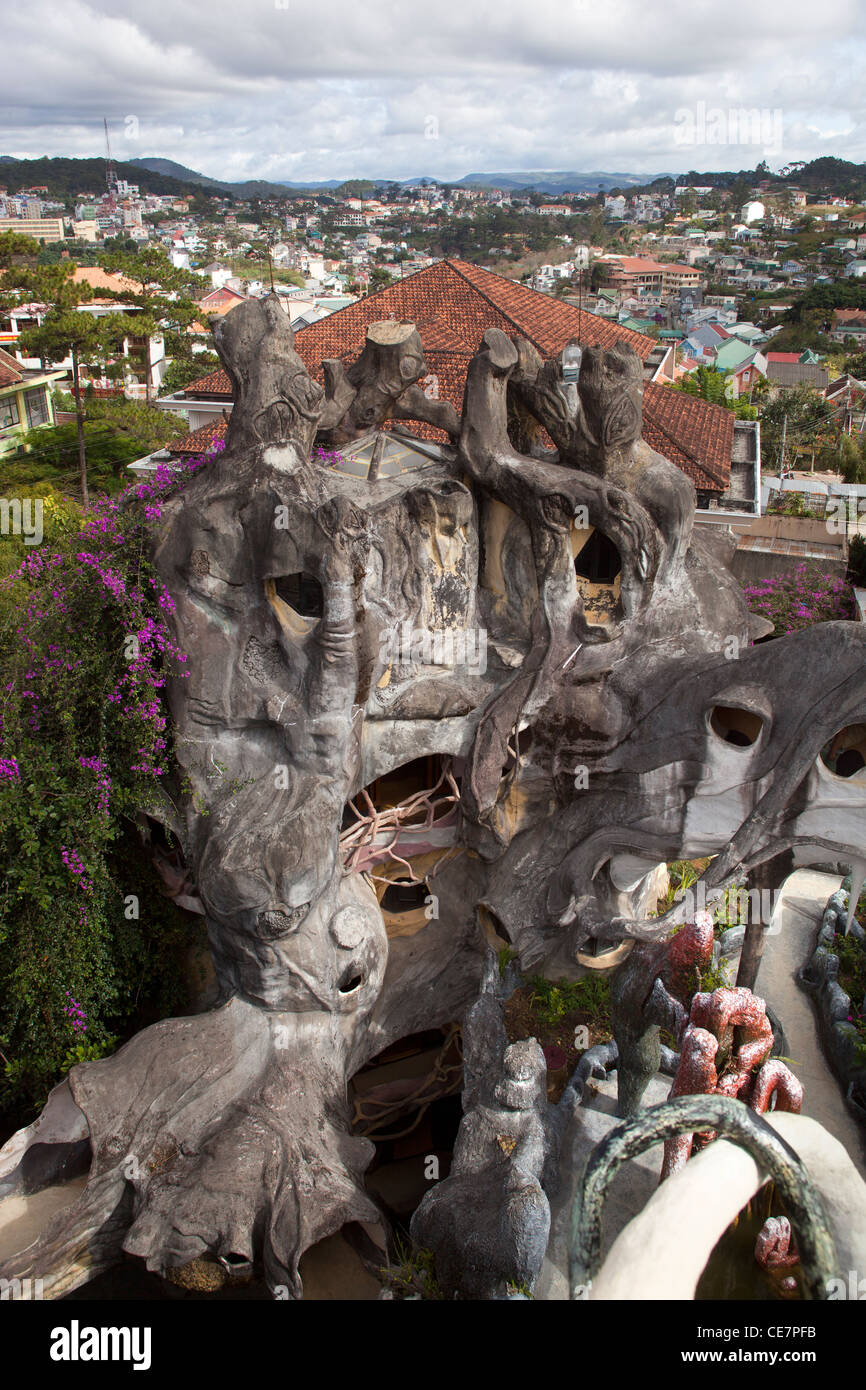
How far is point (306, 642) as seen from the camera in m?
11.0

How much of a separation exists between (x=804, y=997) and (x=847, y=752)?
14.5 ft

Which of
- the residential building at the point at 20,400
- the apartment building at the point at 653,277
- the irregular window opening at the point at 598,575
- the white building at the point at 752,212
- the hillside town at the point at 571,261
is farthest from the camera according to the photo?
the white building at the point at 752,212

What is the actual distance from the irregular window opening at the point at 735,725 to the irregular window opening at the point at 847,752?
2.25 feet

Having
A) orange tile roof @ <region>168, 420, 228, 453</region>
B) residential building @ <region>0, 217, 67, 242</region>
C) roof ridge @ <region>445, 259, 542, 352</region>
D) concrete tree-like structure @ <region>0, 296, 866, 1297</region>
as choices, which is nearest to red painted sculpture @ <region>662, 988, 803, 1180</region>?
concrete tree-like structure @ <region>0, 296, 866, 1297</region>

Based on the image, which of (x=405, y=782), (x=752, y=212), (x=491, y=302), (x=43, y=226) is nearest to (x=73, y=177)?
(x=43, y=226)

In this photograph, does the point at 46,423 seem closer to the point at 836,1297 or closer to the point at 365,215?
the point at 836,1297

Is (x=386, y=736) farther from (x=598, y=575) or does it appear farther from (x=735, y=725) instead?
(x=735, y=725)

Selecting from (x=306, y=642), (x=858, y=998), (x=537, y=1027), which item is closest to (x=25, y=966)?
(x=306, y=642)

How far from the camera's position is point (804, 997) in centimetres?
1363

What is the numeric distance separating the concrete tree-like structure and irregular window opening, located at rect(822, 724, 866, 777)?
405 millimetres

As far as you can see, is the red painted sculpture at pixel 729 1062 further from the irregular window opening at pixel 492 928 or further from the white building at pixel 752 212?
the white building at pixel 752 212

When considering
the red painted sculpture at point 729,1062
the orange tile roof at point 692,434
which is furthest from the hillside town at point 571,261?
the red painted sculpture at point 729,1062

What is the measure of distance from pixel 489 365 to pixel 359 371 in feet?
5.34

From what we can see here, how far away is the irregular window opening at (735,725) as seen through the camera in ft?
35.0
